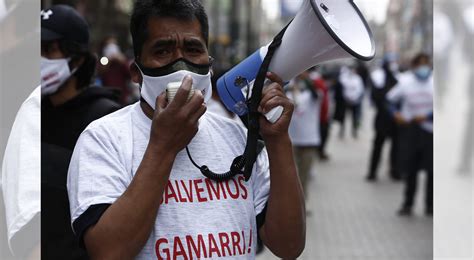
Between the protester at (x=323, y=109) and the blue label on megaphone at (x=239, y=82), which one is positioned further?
the protester at (x=323, y=109)

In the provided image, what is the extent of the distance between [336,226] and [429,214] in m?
1.29

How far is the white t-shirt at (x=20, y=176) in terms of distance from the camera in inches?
77.6

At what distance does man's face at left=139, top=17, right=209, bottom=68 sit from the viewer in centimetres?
186

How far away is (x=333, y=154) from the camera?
1470 cm

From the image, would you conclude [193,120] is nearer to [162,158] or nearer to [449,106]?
[162,158]

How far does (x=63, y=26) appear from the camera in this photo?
109 inches

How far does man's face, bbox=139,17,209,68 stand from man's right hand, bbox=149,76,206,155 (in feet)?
0.42

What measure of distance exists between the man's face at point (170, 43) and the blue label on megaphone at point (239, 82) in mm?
161

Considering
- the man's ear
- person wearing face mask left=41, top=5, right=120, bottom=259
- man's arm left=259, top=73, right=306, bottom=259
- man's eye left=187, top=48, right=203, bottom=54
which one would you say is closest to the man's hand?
man's arm left=259, top=73, right=306, bottom=259

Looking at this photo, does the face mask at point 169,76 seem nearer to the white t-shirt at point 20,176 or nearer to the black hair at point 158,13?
the black hair at point 158,13

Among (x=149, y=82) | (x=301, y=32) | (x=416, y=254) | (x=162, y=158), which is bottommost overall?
(x=416, y=254)

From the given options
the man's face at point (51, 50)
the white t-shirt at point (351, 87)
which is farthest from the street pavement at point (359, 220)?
the white t-shirt at point (351, 87)

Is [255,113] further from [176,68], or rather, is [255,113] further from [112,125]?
[112,125]

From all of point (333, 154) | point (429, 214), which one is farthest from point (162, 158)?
point (333, 154)
